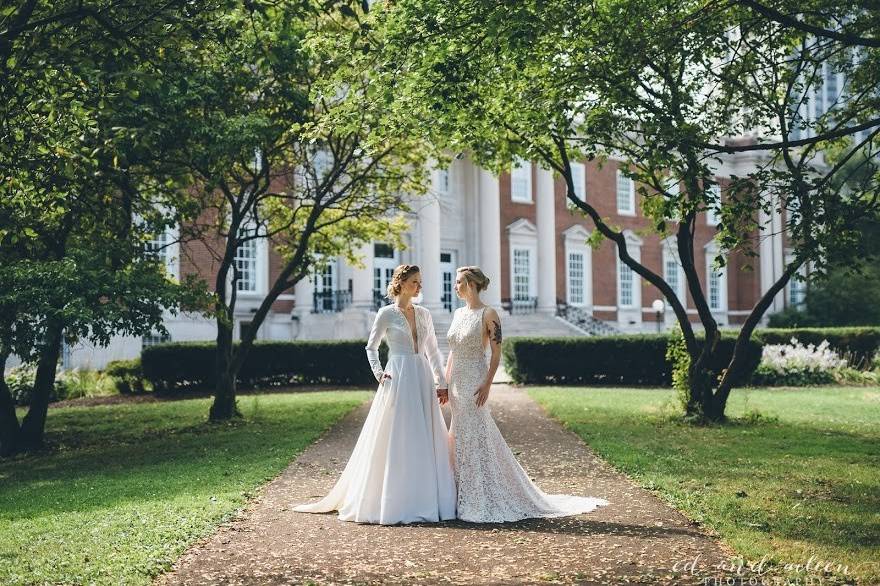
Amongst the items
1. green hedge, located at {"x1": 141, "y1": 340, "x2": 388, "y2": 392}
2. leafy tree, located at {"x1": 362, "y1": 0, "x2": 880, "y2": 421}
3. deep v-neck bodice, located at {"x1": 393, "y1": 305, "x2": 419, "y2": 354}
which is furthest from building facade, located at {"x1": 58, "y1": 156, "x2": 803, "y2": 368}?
deep v-neck bodice, located at {"x1": 393, "y1": 305, "x2": 419, "y2": 354}

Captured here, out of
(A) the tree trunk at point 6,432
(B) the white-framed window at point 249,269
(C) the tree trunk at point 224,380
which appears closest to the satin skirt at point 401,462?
(A) the tree trunk at point 6,432

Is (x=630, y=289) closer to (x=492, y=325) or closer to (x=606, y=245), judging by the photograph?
(x=606, y=245)

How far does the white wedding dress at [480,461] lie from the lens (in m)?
7.43

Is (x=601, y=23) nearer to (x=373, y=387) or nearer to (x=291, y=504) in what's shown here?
(x=291, y=504)

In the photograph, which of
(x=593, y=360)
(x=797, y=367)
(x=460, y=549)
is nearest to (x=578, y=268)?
(x=593, y=360)

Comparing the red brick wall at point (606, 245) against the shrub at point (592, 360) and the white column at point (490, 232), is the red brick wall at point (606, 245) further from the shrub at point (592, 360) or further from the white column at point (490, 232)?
the shrub at point (592, 360)

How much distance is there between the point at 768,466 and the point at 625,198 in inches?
1419

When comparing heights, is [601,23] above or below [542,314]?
above

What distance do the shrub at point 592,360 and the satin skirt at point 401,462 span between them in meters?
16.2

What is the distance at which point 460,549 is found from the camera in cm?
634

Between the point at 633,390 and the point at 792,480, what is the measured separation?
41.4 ft

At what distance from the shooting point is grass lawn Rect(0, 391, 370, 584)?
6.25m

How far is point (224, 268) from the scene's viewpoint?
1586 cm

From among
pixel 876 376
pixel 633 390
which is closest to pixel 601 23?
pixel 633 390
